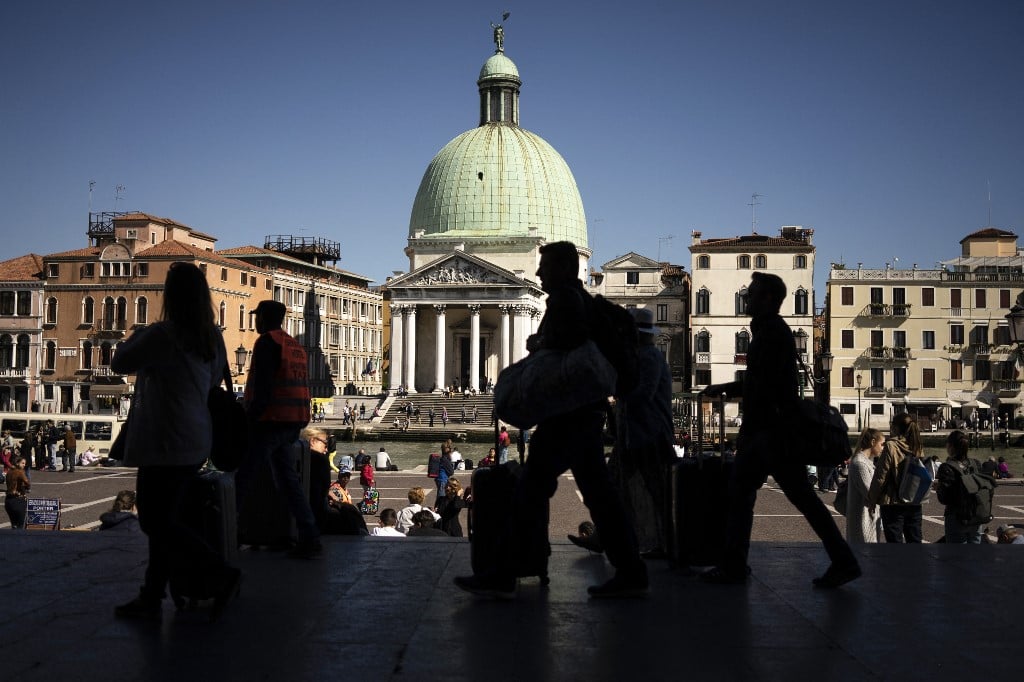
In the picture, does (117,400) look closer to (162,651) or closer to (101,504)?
(101,504)

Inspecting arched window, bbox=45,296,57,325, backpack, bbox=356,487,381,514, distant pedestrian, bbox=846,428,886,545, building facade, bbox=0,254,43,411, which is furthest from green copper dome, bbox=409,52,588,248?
distant pedestrian, bbox=846,428,886,545

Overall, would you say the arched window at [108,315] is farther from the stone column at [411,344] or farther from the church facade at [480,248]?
the stone column at [411,344]


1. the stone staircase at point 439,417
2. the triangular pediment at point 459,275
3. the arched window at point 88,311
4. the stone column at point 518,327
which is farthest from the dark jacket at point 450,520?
the arched window at point 88,311

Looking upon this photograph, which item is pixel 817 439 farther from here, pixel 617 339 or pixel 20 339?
pixel 20 339

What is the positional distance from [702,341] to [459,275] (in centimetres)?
1500

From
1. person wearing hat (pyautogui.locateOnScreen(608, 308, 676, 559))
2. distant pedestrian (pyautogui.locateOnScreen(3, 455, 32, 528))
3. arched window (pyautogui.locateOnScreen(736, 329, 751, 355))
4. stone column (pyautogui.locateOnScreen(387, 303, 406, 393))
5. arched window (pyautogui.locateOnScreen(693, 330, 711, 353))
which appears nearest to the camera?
person wearing hat (pyautogui.locateOnScreen(608, 308, 676, 559))

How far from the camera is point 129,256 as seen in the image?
2527 inches

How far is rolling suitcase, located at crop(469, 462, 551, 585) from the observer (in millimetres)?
5793

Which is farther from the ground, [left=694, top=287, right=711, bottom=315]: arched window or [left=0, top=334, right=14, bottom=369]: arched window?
[left=694, top=287, right=711, bottom=315]: arched window

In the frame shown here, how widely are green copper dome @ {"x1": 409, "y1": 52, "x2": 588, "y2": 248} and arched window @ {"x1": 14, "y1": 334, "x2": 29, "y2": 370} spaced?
78.7 feet

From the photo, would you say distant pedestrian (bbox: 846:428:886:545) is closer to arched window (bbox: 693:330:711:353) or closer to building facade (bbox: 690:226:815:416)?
building facade (bbox: 690:226:815:416)

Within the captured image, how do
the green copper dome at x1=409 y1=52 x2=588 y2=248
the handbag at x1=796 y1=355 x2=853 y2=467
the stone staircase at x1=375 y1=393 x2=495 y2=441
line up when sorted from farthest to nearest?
the green copper dome at x1=409 y1=52 x2=588 y2=248 → the stone staircase at x1=375 y1=393 x2=495 y2=441 → the handbag at x1=796 y1=355 x2=853 y2=467

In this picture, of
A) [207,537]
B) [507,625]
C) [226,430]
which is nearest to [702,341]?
[207,537]

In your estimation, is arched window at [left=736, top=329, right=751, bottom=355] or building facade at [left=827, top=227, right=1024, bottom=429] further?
arched window at [left=736, top=329, right=751, bottom=355]
